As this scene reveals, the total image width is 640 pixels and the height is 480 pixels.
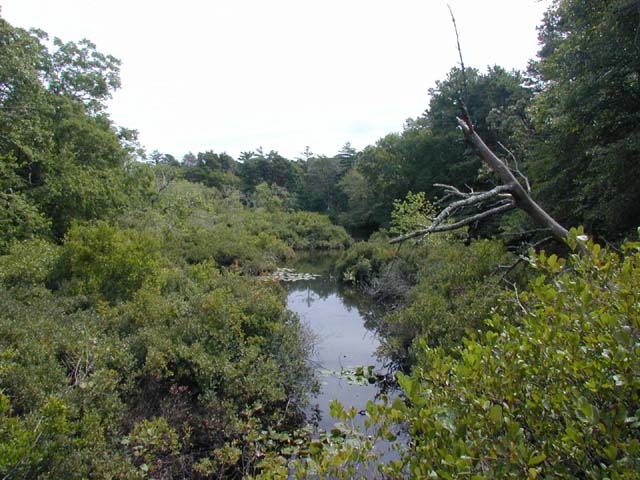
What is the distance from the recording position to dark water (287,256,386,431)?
7562 millimetres

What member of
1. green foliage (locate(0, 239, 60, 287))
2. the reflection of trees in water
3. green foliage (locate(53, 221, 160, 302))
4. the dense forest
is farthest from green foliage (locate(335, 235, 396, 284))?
green foliage (locate(0, 239, 60, 287))

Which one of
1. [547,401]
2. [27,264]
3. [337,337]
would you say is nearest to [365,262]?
[337,337]

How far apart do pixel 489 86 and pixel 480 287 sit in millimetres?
22798

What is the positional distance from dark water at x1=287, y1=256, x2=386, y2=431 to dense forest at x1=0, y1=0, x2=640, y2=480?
0.56 m

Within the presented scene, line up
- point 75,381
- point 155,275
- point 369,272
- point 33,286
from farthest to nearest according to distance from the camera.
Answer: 1. point 369,272
2. point 155,275
3. point 33,286
4. point 75,381

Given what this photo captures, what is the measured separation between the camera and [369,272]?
1659 cm

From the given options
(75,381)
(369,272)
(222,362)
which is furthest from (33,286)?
(369,272)

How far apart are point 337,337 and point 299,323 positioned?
2.75m

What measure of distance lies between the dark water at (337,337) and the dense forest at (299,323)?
0.56m

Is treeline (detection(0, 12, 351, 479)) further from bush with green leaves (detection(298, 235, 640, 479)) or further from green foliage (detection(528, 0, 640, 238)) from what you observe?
green foliage (detection(528, 0, 640, 238))

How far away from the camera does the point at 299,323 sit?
342 inches

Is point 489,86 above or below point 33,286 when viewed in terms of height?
above

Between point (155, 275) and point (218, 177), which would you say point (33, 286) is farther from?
point (218, 177)

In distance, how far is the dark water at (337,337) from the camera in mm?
7562
